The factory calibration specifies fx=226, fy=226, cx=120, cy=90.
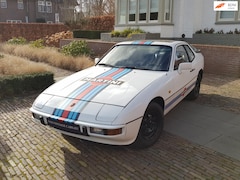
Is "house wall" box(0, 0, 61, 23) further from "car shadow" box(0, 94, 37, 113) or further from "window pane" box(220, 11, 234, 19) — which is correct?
"car shadow" box(0, 94, 37, 113)

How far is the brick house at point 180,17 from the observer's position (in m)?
12.2

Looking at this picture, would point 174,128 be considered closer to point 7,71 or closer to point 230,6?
point 7,71

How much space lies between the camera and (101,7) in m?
31.4

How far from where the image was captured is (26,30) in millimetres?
23078

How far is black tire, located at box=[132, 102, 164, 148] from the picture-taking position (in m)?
3.25

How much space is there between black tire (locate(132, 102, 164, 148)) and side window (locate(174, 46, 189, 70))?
1149 mm

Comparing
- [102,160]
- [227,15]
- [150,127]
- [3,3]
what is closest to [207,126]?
[150,127]

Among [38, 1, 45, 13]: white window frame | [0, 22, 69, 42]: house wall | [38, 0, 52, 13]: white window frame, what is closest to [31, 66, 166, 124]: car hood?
[0, 22, 69, 42]: house wall

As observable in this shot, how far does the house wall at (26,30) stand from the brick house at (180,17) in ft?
42.5

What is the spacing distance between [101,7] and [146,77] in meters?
30.0

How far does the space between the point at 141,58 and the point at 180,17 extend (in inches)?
395

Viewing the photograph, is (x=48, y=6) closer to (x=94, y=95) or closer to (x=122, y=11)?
(x=122, y=11)

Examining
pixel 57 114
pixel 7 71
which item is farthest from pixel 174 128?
pixel 7 71

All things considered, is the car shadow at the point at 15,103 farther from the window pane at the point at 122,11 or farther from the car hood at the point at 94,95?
the window pane at the point at 122,11
